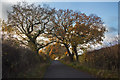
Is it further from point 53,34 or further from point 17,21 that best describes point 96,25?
point 17,21

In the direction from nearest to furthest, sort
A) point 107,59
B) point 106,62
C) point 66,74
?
point 107,59 < point 106,62 < point 66,74

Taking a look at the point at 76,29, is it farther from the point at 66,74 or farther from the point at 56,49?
the point at 56,49

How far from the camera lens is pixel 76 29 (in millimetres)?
21031

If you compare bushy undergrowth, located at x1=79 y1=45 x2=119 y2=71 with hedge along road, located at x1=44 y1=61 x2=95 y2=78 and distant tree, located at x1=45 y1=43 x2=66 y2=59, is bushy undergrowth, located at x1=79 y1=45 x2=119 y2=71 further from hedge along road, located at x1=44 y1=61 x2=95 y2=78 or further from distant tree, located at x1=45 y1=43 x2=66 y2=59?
distant tree, located at x1=45 y1=43 x2=66 y2=59

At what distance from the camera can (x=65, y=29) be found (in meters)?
22.9

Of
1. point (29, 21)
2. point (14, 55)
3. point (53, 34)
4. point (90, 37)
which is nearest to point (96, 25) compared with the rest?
point (90, 37)

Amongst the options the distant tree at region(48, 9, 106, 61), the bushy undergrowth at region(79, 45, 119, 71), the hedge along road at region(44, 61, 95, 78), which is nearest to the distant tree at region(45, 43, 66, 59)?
the distant tree at region(48, 9, 106, 61)

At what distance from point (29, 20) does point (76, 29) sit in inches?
352

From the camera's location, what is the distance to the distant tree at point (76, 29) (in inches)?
824

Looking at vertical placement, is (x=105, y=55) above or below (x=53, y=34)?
below

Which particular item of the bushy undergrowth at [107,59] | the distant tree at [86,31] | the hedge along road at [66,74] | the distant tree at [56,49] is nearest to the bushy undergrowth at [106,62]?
the bushy undergrowth at [107,59]

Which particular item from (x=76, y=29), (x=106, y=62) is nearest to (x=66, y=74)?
(x=106, y=62)

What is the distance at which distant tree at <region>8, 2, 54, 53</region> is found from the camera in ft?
77.4

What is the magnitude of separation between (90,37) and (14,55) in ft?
53.5
